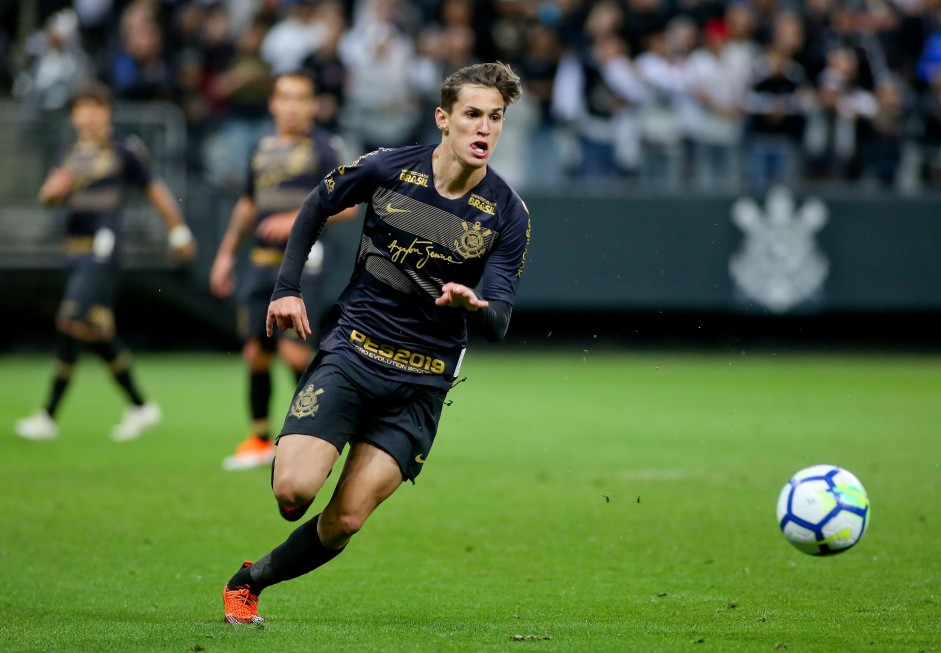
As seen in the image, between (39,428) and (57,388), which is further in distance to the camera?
(57,388)

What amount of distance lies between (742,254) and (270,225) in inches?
433

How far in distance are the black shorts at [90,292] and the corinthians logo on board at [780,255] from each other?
34.2ft

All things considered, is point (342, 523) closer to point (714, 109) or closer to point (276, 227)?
point (276, 227)

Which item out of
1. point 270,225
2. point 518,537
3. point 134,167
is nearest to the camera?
point 518,537

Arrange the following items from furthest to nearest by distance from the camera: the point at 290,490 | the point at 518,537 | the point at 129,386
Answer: the point at 129,386 < the point at 518,537 < the point at 290,490

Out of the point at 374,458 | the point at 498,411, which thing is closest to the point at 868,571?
the point at 374,458

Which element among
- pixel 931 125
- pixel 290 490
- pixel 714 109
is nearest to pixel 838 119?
pixel 931 125

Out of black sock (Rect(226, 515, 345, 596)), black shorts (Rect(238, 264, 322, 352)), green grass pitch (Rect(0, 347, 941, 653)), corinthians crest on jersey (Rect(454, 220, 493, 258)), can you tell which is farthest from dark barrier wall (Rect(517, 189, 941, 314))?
black sock (Rect(226, 515, 345, 596))

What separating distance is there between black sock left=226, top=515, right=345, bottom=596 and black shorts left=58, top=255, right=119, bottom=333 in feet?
22.7

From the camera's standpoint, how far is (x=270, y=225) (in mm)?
10797

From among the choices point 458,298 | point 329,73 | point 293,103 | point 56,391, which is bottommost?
point 56,391

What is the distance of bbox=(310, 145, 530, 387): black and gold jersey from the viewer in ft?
19.6

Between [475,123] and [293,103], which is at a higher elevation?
[475,123]

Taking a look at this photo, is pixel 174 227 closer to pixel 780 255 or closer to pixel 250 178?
pixel 250 178
